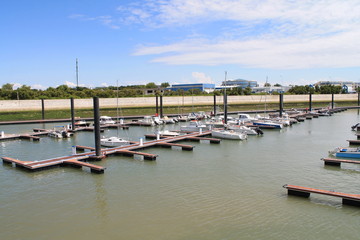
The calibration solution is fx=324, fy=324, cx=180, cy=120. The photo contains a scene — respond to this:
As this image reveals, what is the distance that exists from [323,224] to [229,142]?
21.3 metres

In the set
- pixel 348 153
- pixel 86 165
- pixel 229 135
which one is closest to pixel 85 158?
pixel 86 165

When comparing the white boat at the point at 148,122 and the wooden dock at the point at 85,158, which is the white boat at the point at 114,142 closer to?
the wooden dock at the point at 85,158

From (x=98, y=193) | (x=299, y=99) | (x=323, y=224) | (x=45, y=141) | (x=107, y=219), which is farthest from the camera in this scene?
(x=299, y=99)

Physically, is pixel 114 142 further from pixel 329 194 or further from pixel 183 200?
pixel 329 194

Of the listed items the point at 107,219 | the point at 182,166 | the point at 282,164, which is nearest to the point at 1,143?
the point at 182,166

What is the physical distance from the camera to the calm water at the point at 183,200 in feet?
43.0

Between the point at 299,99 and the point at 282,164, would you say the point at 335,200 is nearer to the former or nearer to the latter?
the point at 282,164

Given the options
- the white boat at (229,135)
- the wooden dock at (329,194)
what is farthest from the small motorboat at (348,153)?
the white boat at (229,135)

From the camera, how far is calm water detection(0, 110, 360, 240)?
43.0 ft

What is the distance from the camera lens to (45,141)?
3747 cm

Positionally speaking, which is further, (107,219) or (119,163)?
(119,163)

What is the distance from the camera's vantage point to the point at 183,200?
16.2m

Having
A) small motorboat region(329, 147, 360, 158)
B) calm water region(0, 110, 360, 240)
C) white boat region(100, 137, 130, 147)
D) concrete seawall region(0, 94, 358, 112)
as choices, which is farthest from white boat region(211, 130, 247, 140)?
concrete seawall region(0, 94, 358, 112)

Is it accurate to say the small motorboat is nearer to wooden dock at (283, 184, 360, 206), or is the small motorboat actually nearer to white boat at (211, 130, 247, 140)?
wooden dock at (283, 184, 360, 206)
